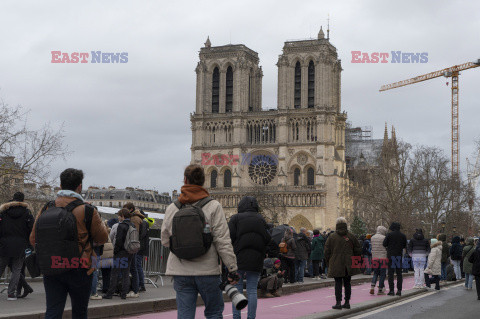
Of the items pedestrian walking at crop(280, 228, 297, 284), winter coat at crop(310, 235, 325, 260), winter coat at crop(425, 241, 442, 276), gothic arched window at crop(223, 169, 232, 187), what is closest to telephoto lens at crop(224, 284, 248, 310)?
pedestrian walking at crop(280, 228, 297, 284)

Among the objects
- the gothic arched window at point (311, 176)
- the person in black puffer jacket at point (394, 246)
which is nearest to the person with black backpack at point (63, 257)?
the person in black puffer jacket at point (394, 246)

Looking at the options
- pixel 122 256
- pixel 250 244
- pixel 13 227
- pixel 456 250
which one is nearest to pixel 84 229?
pixel 250 244

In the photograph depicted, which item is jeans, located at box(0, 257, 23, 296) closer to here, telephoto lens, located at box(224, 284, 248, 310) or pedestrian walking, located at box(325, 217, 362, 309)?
pedestrian walking, located at box(325, 217, 362, 309)

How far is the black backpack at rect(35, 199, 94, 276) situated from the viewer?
702 centimetres

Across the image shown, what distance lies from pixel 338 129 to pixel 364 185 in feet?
89.9

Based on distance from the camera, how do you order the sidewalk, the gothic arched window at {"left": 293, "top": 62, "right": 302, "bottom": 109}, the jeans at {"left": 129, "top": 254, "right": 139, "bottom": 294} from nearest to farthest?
the sidewalk → the jeans at {"left": 129, "top": 254, "right": 139, "bottom": 294} → the gothic arched window at {"left": 293, "top": 62, "right": 302, "bottom": 109}

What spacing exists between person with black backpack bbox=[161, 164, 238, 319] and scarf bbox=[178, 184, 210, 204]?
0.07 m

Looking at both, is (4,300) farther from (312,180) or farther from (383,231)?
(312,180)

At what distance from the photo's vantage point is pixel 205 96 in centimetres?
9088

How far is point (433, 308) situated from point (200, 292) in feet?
27.7

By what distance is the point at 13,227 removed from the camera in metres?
12.4

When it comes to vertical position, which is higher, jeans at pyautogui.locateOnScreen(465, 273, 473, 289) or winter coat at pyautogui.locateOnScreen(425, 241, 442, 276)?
winter coat at pyautogui.locateOnScreen(425, 241, 442, 276)

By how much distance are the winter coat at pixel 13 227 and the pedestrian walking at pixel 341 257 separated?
5.28 m

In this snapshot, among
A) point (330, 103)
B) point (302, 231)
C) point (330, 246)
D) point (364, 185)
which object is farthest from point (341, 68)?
point (330, 246)
